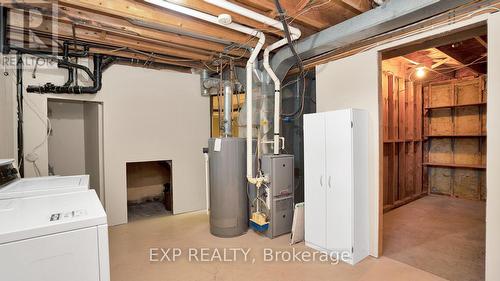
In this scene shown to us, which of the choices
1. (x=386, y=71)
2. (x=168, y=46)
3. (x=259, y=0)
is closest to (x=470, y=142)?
(x=386, y=71)

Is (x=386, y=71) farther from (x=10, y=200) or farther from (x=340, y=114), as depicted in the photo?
(x=10, y=200)

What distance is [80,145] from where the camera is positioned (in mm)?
4422

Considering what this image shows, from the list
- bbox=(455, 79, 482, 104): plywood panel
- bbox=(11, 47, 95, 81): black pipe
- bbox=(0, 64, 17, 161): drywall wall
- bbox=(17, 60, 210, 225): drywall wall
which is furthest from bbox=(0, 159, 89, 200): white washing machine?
bbox=(455, 79, 482, 104): plywood panel

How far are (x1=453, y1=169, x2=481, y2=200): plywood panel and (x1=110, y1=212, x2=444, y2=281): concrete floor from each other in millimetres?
3721

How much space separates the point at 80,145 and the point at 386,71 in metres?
5.42

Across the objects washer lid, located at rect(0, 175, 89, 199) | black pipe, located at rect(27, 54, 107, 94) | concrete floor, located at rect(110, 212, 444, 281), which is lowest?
concrete floor, located at rect(110, 212, 444, 281)

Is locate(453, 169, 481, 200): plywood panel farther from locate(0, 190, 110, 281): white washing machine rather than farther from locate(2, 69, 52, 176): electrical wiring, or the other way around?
locate(2, 69, 52, 176): electrical wiring

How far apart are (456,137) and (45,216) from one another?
6.54 meters

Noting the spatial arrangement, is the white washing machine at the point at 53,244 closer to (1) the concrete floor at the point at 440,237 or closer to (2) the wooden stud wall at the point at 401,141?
(1) the concrete floor at the point at 440,237

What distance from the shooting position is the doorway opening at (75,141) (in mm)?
3908

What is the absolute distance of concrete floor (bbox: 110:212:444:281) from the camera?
237cm

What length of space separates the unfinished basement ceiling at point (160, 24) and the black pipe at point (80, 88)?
20 cm

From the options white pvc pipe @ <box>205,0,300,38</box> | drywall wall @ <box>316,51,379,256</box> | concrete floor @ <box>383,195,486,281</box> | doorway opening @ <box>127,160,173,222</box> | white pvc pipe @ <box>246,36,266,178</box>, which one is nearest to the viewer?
white pvc pipe @ <box>205,0,300,38</box>

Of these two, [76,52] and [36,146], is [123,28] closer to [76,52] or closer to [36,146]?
[76,52]
